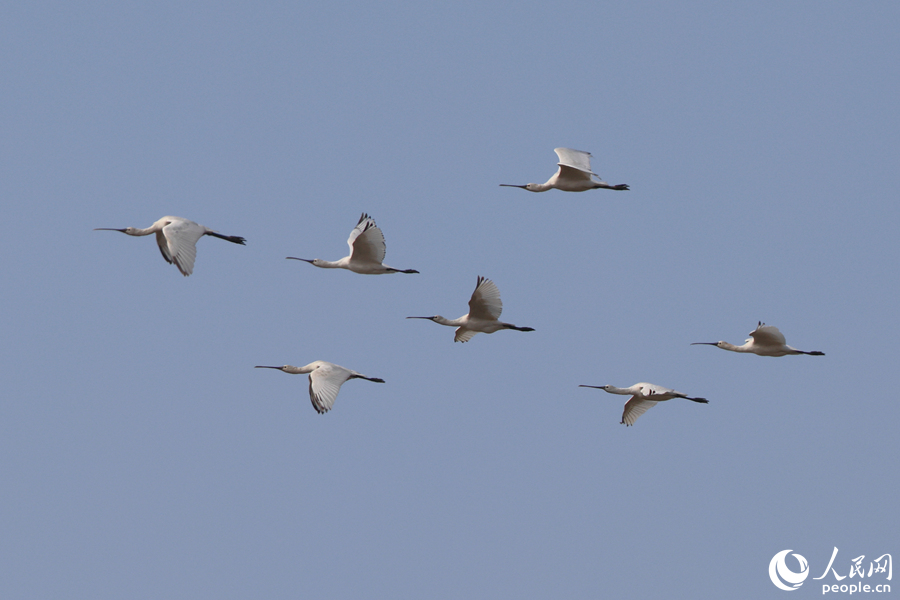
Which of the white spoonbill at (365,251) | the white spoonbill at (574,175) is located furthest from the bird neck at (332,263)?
the white spoonbill at (574,175)

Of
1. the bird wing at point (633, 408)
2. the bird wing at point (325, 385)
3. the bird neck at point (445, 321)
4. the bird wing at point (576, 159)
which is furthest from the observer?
the bird wing at point (633, 408)

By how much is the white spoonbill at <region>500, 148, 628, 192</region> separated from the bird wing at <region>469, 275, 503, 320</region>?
3.27 meters

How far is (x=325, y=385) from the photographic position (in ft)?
99.9

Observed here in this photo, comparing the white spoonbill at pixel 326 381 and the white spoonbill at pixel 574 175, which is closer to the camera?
the white spoonbill at pixel 326 381

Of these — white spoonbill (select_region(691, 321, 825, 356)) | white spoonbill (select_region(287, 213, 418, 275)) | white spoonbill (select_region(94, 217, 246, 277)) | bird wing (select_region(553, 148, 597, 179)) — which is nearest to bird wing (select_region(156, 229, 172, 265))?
white spoonbill (select_region(94, 217, 246, 277))

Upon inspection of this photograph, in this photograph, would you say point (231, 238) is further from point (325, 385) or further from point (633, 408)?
point (633, 408)

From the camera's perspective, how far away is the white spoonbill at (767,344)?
33.0 metres

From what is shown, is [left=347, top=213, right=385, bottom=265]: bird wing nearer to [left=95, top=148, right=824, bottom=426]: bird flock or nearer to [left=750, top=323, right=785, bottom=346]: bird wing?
[left=95, top=148, right=824, bottom=426]: bird flock

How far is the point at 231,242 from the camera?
105ft

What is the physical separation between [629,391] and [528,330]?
3105mm

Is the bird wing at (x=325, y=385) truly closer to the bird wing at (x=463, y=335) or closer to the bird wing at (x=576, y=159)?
the bird wing at (x=463, y=335)

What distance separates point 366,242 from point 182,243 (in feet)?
13.8

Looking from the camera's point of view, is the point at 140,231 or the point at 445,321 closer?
the point at 140,231

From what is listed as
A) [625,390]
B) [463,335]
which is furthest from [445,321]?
[625,390]
